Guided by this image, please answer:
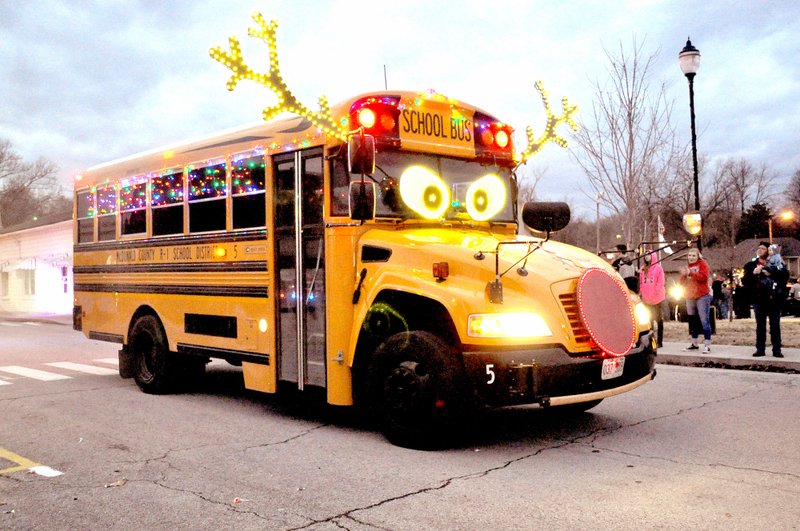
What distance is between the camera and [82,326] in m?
9.90

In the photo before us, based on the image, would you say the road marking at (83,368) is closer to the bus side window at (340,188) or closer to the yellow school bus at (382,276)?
the yellow school bus at (382,276)

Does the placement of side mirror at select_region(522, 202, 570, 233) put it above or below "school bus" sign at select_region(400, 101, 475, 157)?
below

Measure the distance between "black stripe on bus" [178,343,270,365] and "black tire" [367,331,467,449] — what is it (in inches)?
59.6

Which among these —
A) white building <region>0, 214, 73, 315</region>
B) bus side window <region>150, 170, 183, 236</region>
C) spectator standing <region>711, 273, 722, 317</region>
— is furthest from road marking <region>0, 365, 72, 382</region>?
white building <region>0, 214, 73, 315</region>

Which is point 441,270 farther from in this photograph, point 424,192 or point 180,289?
point 180,289

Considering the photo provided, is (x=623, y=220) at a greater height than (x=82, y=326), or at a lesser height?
greater

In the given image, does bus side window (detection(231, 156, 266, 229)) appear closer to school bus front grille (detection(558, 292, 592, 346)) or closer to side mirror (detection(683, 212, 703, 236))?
school bus front grille (detection(558, 292, 592, 346))

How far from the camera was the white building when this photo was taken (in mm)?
32500

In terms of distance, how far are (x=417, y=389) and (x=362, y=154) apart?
5.89ft

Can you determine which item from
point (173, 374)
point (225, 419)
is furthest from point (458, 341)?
point (173, 374)

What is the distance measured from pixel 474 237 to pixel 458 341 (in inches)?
41.0

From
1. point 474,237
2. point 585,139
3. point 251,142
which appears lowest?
point 474,237

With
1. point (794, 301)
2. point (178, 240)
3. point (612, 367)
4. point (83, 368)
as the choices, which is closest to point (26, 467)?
point (178, 240)

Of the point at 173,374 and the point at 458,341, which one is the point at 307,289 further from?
the point at 173,374
